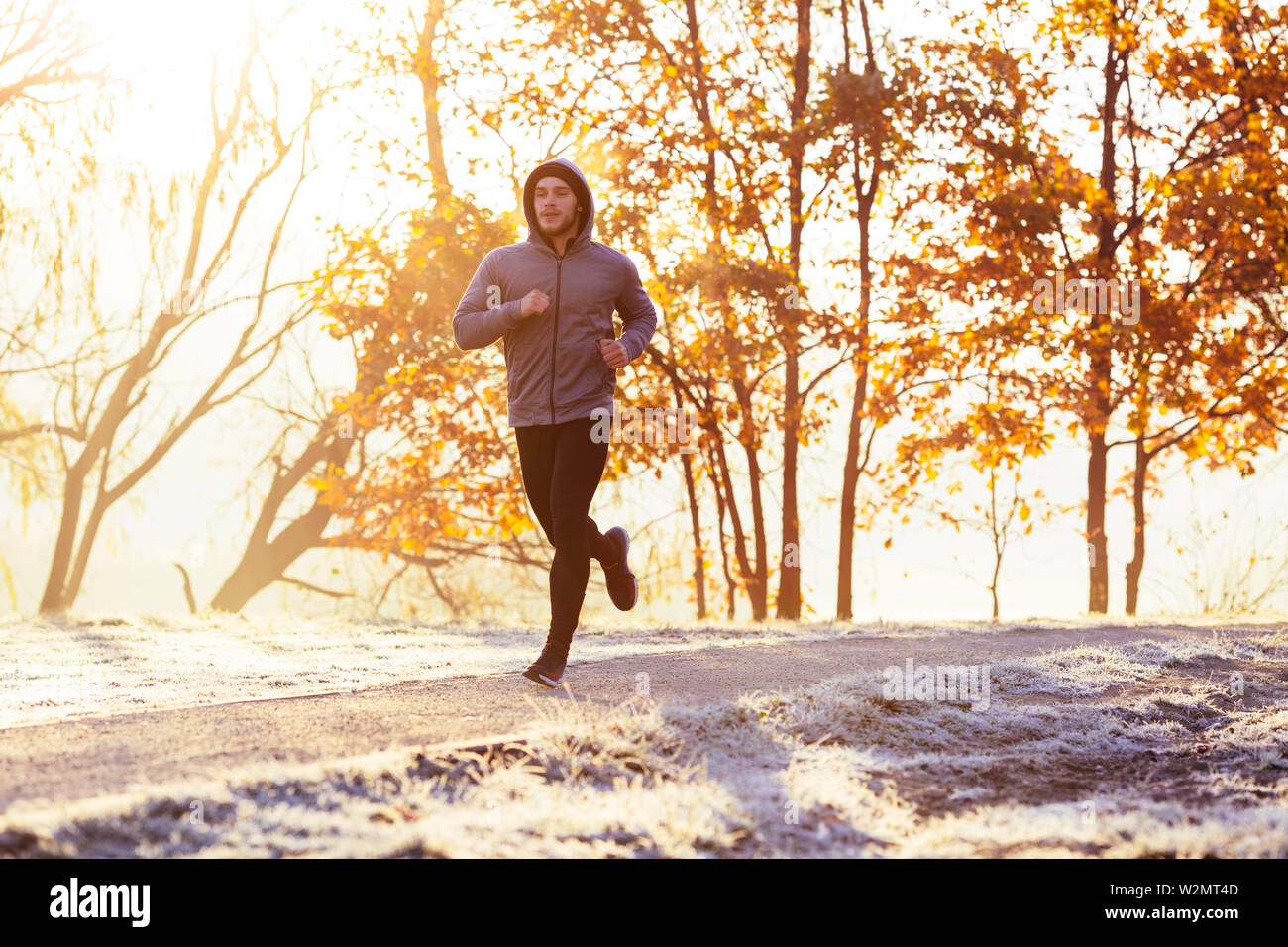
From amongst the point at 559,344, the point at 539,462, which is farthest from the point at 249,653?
the point at 559,344

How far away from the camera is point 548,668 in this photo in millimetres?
5074

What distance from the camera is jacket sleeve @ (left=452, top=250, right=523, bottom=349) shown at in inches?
194

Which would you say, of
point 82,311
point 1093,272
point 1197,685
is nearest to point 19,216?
point 82,311

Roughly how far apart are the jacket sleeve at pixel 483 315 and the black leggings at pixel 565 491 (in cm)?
42

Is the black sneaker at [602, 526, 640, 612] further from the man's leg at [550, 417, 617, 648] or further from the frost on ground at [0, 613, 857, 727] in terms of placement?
the frost on ground at [0, 613, 857, 727]

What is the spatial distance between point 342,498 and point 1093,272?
8.51 meters

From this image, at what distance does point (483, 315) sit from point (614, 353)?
57 centimetres

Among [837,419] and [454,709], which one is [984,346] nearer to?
[837,419]

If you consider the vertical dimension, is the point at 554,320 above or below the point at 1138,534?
above

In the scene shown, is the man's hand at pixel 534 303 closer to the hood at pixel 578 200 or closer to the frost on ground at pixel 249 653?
the hood at pixel 578 200

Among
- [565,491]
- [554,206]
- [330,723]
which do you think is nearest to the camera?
[330,723]

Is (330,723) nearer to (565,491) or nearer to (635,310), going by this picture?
(565,491)

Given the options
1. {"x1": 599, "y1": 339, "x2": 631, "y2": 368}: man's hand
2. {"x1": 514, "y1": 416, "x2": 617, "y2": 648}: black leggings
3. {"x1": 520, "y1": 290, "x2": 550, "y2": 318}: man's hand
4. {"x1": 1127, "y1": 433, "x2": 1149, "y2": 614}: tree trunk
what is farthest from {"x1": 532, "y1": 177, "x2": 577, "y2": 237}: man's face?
{"x1": 1127, "y1": 433, "x2": 1149, "y2": 614}: tree trunk

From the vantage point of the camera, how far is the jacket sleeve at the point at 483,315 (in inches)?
194
